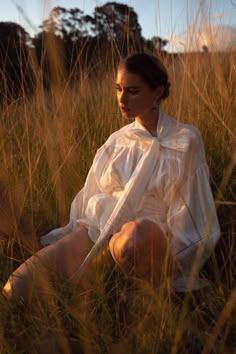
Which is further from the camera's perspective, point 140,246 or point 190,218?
point 190,218

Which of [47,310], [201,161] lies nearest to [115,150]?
[201,161]

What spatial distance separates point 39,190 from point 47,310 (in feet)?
2.93

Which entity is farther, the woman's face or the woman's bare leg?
the woman's face

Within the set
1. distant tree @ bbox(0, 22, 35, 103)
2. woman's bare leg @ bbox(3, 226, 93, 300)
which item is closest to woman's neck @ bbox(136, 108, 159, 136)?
woman's bare leg @ bbox(3, 226, 93, 300)

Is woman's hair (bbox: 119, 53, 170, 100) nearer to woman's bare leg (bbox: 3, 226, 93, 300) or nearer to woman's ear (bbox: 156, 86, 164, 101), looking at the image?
woman's ear (bbox: 156, 86, 164, 101)

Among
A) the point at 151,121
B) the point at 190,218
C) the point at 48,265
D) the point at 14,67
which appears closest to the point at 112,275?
the point at 48,265

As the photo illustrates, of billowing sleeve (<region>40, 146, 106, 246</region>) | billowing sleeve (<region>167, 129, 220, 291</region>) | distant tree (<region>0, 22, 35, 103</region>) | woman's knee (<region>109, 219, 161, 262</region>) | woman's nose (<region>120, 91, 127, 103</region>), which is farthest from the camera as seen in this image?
distant tree (<region>0, 22, 35, 103</region>)

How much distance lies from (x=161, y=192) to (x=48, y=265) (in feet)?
1.48

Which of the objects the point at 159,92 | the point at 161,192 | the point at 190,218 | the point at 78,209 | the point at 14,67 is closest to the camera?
the point at 190,218

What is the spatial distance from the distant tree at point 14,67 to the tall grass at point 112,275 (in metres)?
0.18

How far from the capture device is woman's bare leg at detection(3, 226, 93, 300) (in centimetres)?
154

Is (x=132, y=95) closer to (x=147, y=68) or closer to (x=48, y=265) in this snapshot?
(x=147, y=68)

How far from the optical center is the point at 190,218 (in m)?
1.66

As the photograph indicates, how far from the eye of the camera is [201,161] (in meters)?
1.74
